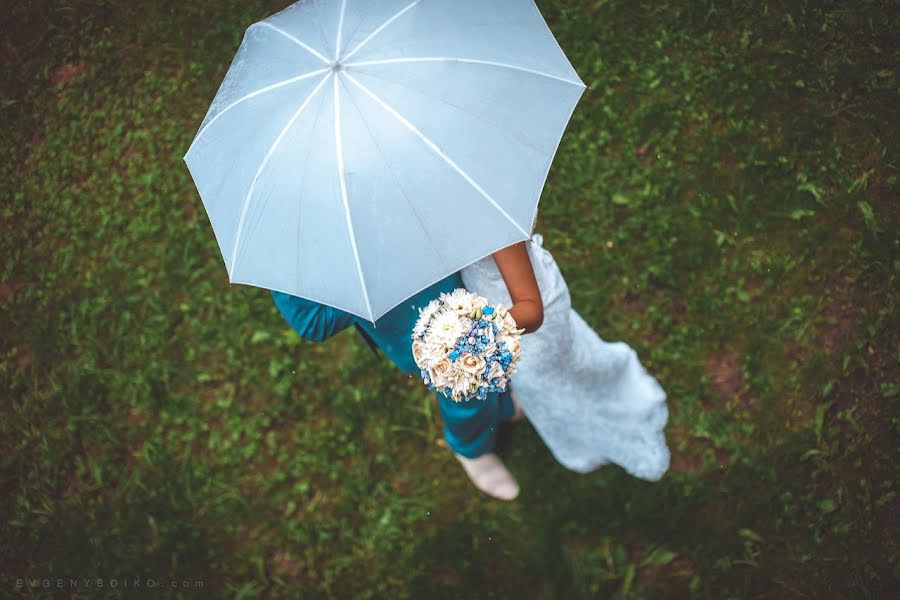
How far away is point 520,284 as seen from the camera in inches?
84.3

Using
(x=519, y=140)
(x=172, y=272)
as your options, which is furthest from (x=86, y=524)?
(x=519, y=140)

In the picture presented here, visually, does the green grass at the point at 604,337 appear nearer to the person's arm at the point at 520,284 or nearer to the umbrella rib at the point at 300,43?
the person's arm at the point at 520,284

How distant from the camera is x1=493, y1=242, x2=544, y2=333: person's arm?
83.4 inches

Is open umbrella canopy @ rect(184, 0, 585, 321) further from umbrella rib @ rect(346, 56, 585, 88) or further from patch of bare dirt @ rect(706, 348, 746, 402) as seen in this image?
patch of bare dirt @ rect(706, 348, 746, 402)

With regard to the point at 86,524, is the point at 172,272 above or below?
A: above

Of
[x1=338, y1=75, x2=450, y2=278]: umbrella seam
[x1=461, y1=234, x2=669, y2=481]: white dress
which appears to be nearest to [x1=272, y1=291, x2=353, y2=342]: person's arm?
[x1=338, y1=75, x2=450, y2=278]: umbrella seam

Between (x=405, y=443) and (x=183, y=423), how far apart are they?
140cm

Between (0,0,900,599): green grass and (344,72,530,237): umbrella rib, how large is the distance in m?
1.97

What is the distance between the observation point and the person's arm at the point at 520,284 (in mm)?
2119

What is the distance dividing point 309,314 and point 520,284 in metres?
0.81

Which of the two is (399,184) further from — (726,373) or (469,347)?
(726,373)

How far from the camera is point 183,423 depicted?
4.05 metres

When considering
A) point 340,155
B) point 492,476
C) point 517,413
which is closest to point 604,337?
point 517,413

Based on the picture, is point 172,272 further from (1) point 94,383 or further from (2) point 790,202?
(2) point 790,202
